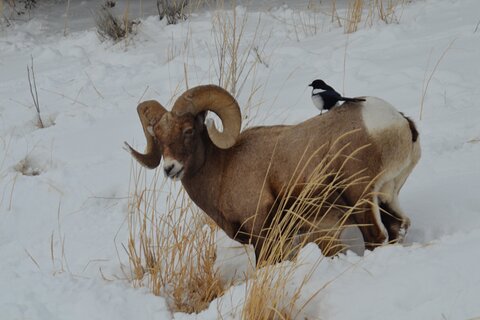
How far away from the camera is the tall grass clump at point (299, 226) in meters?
3.16

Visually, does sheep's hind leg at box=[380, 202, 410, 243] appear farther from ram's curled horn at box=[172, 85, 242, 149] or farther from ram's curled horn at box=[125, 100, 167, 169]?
ram's curled horn at box=[125, 100, 167, 169]

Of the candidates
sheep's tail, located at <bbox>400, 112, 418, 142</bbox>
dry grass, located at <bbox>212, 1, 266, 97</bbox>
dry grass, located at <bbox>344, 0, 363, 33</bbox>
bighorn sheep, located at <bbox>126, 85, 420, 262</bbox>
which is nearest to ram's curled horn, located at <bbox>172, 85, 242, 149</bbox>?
bighorn sheep, located at <bbox>126, 85, 420, 262</bbox>

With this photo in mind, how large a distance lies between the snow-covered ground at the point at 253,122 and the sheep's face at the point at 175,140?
750 millimetres

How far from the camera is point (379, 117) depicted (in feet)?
11.8

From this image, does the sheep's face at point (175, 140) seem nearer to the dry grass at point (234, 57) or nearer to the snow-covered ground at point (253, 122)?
the snow-covered ground at point (253, 122)

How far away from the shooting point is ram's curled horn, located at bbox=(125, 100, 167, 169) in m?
3.74

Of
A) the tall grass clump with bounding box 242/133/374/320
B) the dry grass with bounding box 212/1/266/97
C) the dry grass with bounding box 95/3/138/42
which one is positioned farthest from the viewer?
the dry grass with bounding box 95/3/138/42

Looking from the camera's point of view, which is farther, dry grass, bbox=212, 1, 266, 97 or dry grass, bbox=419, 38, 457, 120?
dry grass, bbox=212, 1, 266, 97

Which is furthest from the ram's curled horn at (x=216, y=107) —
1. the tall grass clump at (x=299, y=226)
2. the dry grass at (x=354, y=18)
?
the dry grass at (x=354, y=18)

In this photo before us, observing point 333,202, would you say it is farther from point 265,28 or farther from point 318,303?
point 265,28

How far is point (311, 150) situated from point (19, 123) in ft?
13.7

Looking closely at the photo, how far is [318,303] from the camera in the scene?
10.5 ft

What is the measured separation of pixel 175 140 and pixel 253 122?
6.73 feet

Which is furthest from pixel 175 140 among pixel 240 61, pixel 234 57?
pixel 240 61
